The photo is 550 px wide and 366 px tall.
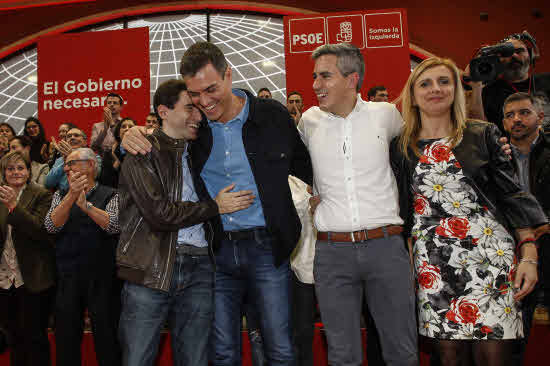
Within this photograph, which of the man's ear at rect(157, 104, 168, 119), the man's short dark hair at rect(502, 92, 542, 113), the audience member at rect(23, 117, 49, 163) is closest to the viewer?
the man's ear at rect(157, 104, 168, 119)

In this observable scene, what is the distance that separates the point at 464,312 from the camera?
76.9 inches

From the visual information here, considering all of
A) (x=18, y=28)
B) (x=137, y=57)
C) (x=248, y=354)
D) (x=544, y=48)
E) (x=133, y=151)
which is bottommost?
(x=248, y=354)

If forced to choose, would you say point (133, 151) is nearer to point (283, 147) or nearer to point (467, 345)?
point (283, 147)

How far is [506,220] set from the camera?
2.01 metres

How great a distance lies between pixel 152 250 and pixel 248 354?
5.73ft

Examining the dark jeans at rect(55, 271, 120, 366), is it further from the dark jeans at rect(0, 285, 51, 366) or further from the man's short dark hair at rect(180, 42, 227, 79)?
the man's short dark hair at rect(180, 42, 227, 79)

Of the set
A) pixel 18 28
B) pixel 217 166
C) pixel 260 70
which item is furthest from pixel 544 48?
pixel 18 28

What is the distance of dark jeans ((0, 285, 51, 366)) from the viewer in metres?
3.07

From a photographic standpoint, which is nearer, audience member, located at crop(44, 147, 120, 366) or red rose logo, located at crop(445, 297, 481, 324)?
red rose logo, located at crop(445, 297, 481, 324)

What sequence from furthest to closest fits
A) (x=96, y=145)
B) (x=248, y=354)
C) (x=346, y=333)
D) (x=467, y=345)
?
(x=96, y=145)
(x=248, y=354)
(x=467, y=345)
(x=346, y=333)

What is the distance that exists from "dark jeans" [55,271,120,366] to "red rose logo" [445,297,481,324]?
206 cm

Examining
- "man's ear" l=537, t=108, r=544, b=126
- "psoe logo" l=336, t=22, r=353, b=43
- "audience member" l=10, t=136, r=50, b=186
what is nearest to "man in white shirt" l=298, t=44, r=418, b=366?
"man's ear" l=537, t=108, r=544, b=126

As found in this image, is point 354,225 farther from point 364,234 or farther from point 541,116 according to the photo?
point 541,116

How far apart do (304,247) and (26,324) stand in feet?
6.39
